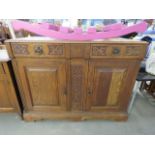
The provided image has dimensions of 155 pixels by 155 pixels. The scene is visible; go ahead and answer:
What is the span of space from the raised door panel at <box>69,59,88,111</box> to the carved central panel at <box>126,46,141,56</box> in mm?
389

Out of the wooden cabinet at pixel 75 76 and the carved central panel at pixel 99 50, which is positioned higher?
the carved central panel at pixel 99 50

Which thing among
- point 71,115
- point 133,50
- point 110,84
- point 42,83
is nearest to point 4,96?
point 42,83

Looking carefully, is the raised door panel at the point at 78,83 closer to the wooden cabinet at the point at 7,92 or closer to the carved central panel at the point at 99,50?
the carved central panel at the point at 99,50

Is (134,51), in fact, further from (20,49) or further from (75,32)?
(20,49)

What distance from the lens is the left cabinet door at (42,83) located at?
3.91ft

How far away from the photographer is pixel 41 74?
124cm

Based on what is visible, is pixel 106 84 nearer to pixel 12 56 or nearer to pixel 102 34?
pixel 102 34

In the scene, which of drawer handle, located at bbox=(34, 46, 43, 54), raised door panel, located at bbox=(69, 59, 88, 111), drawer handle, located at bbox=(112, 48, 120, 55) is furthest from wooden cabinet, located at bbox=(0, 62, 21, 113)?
drawer handle, located at bbox=(112, 48, 120, 55)

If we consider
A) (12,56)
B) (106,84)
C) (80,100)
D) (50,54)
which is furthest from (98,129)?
(12,56)

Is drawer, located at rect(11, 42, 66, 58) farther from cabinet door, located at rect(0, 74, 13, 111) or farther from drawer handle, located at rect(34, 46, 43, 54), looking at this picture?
cabinet door, located at rect(0, 74, 13, 111)

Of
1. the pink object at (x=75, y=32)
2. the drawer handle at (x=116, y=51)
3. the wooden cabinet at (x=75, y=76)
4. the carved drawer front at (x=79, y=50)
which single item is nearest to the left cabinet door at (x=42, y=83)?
the wooden cabinet at (x=75, y=76)

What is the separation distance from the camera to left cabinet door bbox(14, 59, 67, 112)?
1.19m

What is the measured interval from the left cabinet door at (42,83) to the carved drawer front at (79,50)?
13 cm
